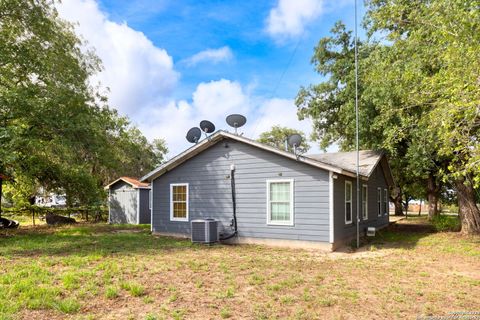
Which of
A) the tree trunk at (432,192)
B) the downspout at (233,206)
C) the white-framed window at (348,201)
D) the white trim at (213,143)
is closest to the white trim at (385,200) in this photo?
the tree trunk at (432,192)

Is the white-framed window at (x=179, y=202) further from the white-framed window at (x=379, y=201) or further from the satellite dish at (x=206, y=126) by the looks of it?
the white-framed window at (x=379, y=201)

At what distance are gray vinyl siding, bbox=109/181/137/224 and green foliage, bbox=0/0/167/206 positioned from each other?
11.6ft

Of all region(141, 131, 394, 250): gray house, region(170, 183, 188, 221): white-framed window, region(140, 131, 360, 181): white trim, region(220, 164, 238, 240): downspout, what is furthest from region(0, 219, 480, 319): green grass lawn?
region(170, 183, 188, 221): white-framed window

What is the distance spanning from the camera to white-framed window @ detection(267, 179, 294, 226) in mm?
10227

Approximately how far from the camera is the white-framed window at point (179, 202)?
12.4m

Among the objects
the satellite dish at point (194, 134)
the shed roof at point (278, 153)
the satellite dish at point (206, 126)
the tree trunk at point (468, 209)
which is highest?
the satellite dish at point (206, 126)

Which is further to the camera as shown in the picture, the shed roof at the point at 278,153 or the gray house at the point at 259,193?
the gray house at the point at 259,193

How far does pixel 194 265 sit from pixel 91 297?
2639 mm

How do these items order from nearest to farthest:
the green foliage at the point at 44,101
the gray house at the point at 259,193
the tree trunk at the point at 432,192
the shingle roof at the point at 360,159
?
the gray house at the point at 259,193 < the green foliage at the point at 44,101 < the shingle roof at the point at 360,159 < the tree trunk at the point at 432,192

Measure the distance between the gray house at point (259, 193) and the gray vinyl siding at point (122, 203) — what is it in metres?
5.87

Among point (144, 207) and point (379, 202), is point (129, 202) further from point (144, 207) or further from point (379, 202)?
point (379, 202)

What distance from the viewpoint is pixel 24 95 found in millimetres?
10828

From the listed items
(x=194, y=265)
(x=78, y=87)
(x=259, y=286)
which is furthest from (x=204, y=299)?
(x=78, y=87)

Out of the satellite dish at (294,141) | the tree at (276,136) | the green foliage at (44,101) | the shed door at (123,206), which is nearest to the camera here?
the satellite dish at (294,141)
